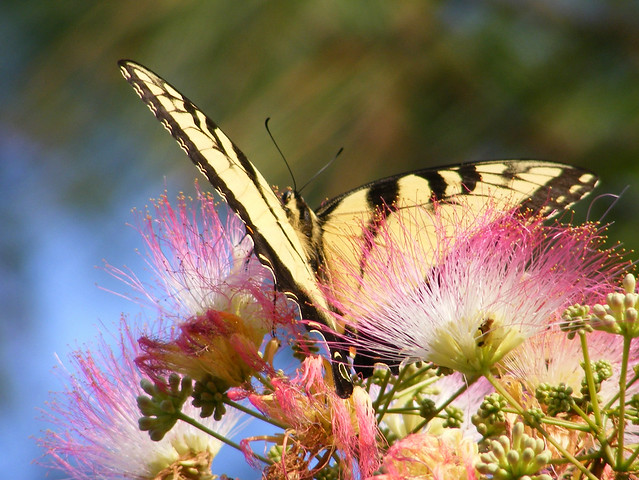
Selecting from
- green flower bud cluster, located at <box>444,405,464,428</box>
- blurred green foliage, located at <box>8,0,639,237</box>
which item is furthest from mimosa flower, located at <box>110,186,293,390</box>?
blurred green foliage, located at <box>8,0,639,237</box>

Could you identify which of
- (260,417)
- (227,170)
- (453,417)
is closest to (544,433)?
(453,417)

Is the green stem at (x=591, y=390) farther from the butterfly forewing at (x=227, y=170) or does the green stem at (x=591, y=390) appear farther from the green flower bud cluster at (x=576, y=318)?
the butterfly forewing at (x=227, y=170)

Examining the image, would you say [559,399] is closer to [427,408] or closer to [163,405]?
[427,408]

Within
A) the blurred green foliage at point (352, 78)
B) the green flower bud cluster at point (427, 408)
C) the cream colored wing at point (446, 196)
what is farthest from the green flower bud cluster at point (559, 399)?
the blurred green foliage at point (352, 78)

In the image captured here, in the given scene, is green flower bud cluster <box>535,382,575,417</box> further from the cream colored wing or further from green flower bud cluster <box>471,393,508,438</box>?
the cream colored wing

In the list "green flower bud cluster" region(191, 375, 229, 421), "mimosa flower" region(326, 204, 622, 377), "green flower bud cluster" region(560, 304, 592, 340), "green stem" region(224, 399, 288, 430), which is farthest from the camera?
"green flower bud cluster" region(191, 375, 229, 421)

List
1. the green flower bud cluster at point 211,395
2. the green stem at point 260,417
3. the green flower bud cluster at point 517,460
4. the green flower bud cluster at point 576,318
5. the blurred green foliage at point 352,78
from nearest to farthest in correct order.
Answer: the green flower bud cluster at point 517,460
the green flower bud cluster at point 576,318
the green stem at point 260,417
the green flower bud cluster at point 211,395
the blurred green foliage at point 352,78
